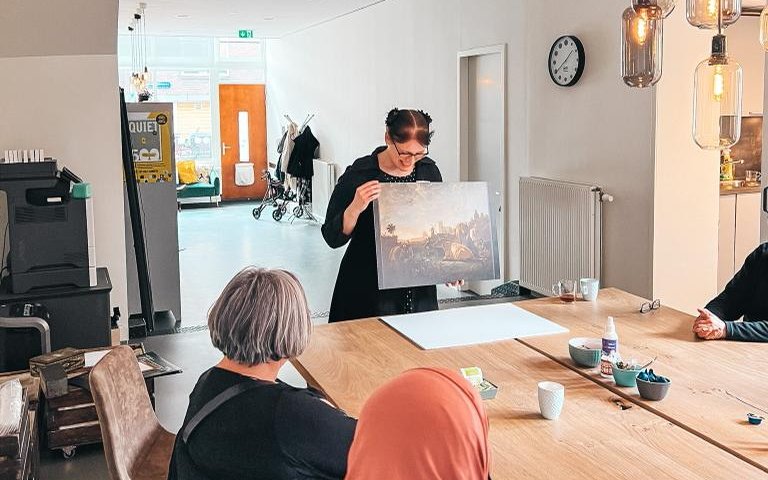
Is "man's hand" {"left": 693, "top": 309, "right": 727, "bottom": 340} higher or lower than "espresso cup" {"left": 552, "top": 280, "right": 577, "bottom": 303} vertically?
lower

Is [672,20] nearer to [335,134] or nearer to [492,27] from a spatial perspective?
[492,27]

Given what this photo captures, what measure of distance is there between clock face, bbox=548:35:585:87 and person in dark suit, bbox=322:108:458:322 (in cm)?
304

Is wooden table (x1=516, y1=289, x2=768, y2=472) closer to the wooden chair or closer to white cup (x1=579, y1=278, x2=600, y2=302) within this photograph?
white cup (x1=579, y1=278, x2=600, y2=302)

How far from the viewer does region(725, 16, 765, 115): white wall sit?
6.89 m

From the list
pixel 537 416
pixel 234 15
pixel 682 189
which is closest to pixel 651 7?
pixel 537 416

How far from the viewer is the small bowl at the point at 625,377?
8.05ft

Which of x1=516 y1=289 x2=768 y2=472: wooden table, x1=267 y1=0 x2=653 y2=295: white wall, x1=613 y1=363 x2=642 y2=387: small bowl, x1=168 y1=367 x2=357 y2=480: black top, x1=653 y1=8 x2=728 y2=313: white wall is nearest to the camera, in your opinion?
x1=168 y1=367 x2=357 y2=480: black top

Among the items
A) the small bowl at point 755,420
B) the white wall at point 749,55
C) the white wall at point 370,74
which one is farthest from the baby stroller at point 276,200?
the small bowl at point 755,420

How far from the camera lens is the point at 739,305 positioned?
10.9 ft

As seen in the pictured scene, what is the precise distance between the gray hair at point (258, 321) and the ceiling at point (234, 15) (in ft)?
27.2

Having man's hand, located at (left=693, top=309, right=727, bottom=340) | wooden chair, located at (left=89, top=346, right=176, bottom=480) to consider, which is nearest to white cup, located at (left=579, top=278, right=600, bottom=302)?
man's hand, located at (left=693, top=309, right=727, bottom=340)

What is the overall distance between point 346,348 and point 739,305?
1.64 meters

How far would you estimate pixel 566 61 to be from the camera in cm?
632

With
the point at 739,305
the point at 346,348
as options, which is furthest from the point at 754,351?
the point at 346,348
